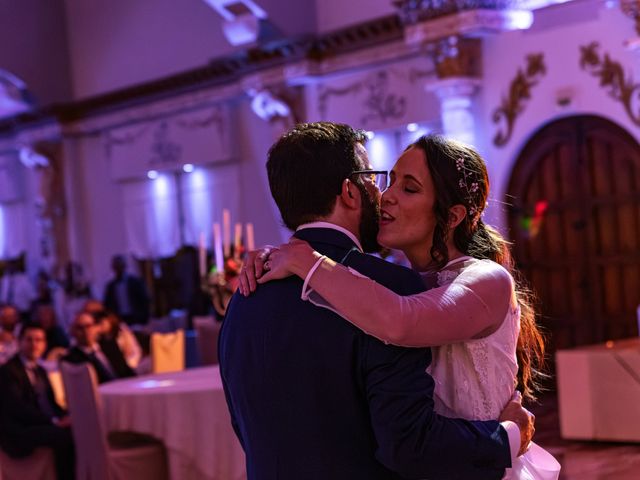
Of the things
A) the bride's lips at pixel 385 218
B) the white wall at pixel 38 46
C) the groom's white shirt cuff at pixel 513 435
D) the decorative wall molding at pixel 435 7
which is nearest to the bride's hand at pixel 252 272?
the bride's lips at pixel 385 218

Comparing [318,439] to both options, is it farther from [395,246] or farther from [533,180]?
[533,180]

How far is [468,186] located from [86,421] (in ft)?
11.7

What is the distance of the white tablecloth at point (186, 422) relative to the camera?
4.82m

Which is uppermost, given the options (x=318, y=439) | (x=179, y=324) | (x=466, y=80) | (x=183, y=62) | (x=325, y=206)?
(x=183, y=62)

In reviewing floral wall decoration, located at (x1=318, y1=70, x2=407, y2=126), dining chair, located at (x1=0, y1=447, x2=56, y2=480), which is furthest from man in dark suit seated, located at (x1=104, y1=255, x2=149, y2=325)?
dining chair, located at (x1=0, y1=447, x2=56, y2=480)

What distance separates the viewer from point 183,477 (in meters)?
4.93

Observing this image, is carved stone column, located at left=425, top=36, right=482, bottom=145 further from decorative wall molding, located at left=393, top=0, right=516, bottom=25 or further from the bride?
the bride

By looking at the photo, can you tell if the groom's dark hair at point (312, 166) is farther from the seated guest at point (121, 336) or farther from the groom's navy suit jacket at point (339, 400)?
the seated guest at point (121, 336)

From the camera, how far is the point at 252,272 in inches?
78.6

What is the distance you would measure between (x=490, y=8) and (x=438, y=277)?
22.9 ft

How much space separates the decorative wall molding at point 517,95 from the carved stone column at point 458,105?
0.25m

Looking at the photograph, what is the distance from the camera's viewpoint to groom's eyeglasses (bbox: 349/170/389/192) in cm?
193

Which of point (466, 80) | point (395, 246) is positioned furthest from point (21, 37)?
point (395, 246)

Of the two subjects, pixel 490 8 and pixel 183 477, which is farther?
pixel 490 8
